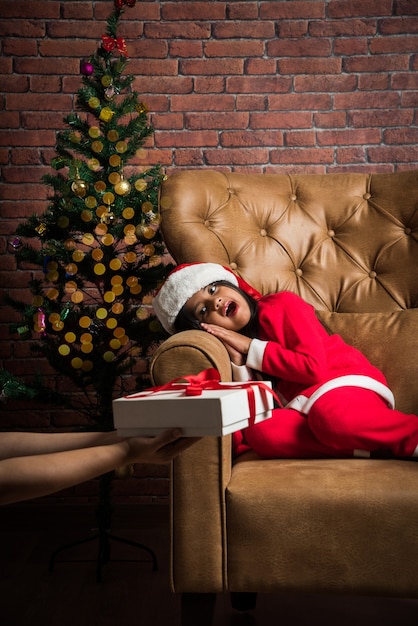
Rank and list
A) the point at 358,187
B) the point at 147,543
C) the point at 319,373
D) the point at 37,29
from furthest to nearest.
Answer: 1. the point at 37,29
2. the point at 147,543
3. the point at 358,187
4. the point at 319,373

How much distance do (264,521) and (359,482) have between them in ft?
0.66

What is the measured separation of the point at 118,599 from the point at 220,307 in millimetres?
904

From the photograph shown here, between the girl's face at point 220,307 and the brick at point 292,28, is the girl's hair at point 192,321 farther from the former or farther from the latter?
the brick at point 292,28

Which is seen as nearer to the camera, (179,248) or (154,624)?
(154,624)

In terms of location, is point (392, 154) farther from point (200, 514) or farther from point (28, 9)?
point (200, 514)

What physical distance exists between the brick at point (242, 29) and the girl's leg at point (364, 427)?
181cm

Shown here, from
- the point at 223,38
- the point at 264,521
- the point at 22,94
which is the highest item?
the point at 223,38

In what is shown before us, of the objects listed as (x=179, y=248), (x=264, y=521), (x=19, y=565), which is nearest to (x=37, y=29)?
(x=179, y=248)

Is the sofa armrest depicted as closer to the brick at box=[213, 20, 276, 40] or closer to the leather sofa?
the leather sofa

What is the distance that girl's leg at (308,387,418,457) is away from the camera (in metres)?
1.46

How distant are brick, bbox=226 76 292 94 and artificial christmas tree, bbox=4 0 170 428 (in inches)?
26.7

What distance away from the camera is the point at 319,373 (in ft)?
5.46

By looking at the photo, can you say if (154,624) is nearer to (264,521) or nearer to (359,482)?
(264,521)

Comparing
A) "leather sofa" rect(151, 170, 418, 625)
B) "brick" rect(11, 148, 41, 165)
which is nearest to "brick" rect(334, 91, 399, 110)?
"leather sofa" rect(151, 170, 418, 625)
